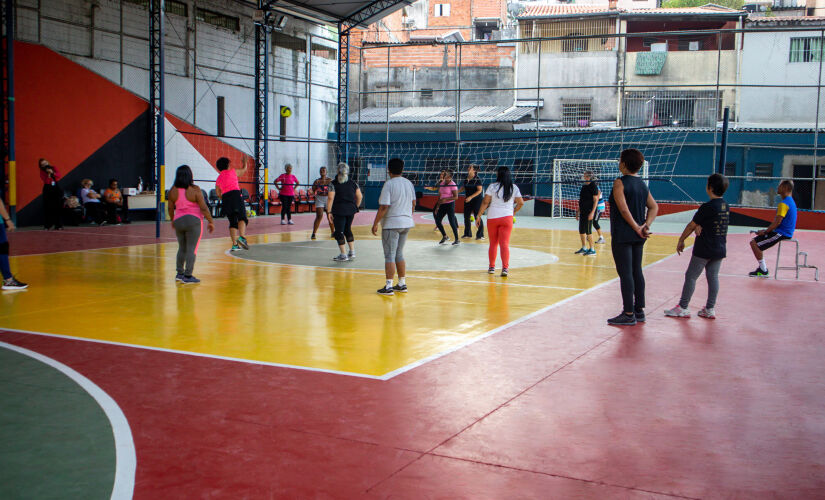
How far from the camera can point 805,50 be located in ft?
102

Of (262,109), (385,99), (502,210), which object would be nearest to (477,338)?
(502,210)

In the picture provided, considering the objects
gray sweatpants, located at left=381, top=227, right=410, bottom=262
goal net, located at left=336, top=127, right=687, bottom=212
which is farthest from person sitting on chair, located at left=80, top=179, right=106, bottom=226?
gray sweatpants, located at left=381, top=227, right=410, bottom=262

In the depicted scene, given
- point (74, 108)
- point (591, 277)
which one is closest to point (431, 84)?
point (74, 108)

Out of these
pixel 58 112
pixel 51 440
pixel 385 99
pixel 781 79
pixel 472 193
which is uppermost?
pixel 781 79

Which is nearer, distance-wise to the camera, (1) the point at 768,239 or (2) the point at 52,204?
(1) the point at 768,239

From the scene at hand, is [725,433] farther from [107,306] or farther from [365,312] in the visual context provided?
[107,306]

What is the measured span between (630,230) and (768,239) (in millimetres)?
4889

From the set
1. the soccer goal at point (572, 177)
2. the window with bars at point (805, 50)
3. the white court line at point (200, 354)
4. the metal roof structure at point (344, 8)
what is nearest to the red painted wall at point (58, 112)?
the metal roof structure at point (344, 8)

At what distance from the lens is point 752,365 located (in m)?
5.66

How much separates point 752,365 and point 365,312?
3.75m

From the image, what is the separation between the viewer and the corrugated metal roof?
104 ft

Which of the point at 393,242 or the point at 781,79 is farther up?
the point at 781,79

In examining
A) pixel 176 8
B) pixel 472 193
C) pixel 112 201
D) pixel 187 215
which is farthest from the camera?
pixel 176 8

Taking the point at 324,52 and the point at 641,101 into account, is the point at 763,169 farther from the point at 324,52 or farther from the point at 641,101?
the point at 324,52
